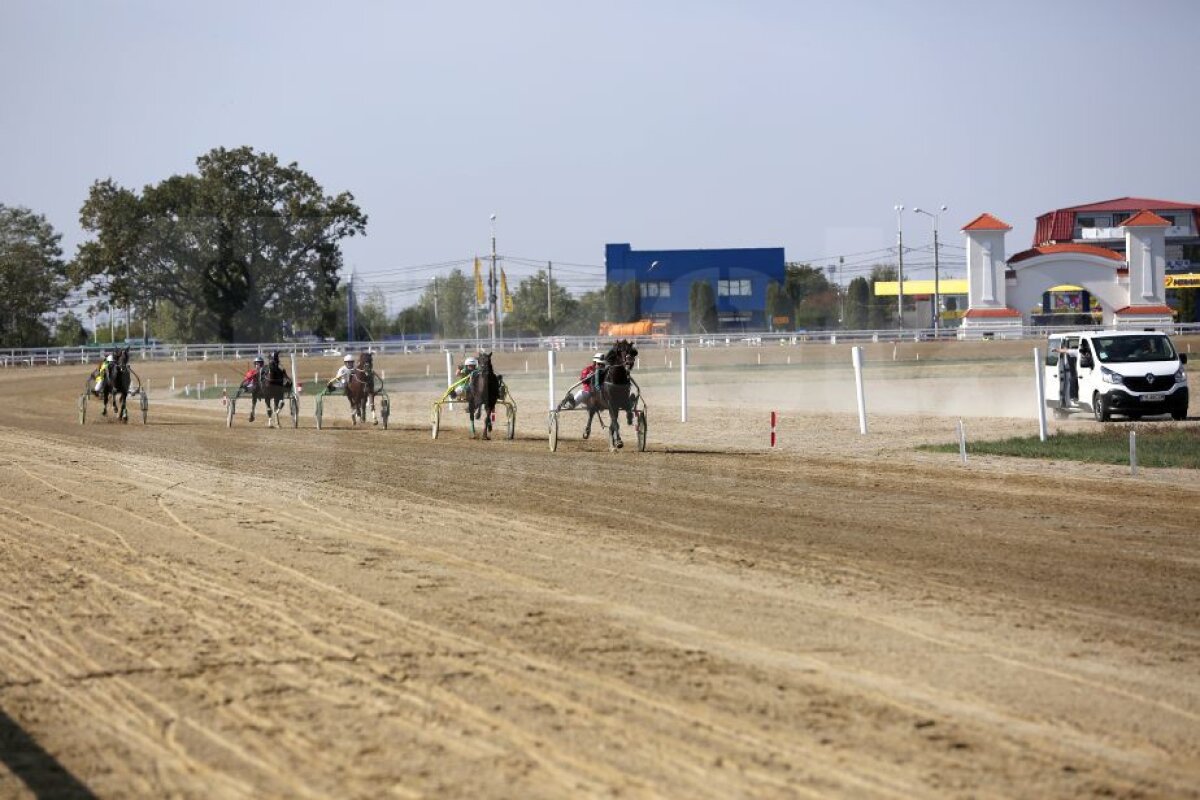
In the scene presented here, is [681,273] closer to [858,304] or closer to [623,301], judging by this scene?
[623,301]

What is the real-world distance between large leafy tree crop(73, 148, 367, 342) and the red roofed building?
39.3 meters

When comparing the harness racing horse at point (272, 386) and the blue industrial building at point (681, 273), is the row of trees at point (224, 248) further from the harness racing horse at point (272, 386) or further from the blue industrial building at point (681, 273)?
the harness racing horse at point (272, 386)

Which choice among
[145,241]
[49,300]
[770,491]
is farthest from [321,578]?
[49,300]

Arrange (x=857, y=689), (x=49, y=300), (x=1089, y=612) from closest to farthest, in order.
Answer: (x=857, y=689) → (x=1089, y=612) → (x=49, y=300)

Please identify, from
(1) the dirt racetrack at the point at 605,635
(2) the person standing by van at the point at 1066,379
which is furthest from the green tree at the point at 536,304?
(1) the dirt racetrack at the point at 605,635

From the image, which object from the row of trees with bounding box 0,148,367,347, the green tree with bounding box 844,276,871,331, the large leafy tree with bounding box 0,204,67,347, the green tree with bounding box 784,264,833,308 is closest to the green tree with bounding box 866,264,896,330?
the green tree with bounding box 844,276,871,331

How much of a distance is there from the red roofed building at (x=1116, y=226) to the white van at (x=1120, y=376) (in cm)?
5142

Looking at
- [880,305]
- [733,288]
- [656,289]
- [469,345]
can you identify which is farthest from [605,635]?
[880,305]

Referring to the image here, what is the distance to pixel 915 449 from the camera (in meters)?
20.8

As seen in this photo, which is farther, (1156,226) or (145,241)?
(145,241)

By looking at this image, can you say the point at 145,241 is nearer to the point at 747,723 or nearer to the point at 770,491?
the point at 770,491

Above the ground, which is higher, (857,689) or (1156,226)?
(1156,226)

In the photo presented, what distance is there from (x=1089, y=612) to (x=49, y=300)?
86.6 m

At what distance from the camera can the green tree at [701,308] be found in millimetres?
70125
